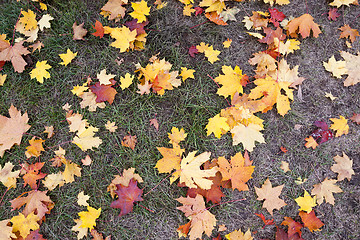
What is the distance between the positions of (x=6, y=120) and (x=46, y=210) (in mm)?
970

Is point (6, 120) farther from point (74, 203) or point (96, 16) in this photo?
point (96, 16)

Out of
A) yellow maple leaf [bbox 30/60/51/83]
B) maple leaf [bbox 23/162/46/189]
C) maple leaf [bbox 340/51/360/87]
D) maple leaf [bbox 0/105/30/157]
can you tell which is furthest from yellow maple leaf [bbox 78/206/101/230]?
maple leaf [bbox 340/51/360/87]

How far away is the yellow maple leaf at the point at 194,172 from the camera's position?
2152mm

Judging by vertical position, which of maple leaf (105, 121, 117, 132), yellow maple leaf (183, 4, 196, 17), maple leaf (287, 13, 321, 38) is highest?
yellow maple leaf (183, 4, 196, 17)

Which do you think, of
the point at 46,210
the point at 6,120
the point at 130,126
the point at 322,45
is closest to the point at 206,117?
the point at 130,126

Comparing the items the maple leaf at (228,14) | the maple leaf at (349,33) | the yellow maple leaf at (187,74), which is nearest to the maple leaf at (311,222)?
the yellow maple leaf at (187,74)

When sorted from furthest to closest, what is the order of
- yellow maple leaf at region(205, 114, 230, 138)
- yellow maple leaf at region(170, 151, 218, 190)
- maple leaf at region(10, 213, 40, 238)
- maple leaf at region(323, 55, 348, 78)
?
maple leaf at region(323, 55, 348, 78), yellow maple leaf at region(205, 114, 230, 138), maple leaf at region(10, 213, 40, 238), yellow maple leaf at region(170, 151, 218, 190)

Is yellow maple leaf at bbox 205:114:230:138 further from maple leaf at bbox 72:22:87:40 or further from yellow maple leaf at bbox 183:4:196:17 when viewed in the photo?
maple leaf at bbox 72:22:87:40

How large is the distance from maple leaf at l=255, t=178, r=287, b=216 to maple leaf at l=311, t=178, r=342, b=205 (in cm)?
33

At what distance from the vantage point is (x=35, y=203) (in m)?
2.30

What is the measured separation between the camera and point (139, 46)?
2498 millimetres

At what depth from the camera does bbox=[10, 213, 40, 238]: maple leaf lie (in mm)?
2256

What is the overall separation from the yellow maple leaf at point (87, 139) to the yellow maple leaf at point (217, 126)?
107 centimetres

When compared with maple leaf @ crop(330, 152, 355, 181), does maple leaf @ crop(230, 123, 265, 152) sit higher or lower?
higher
